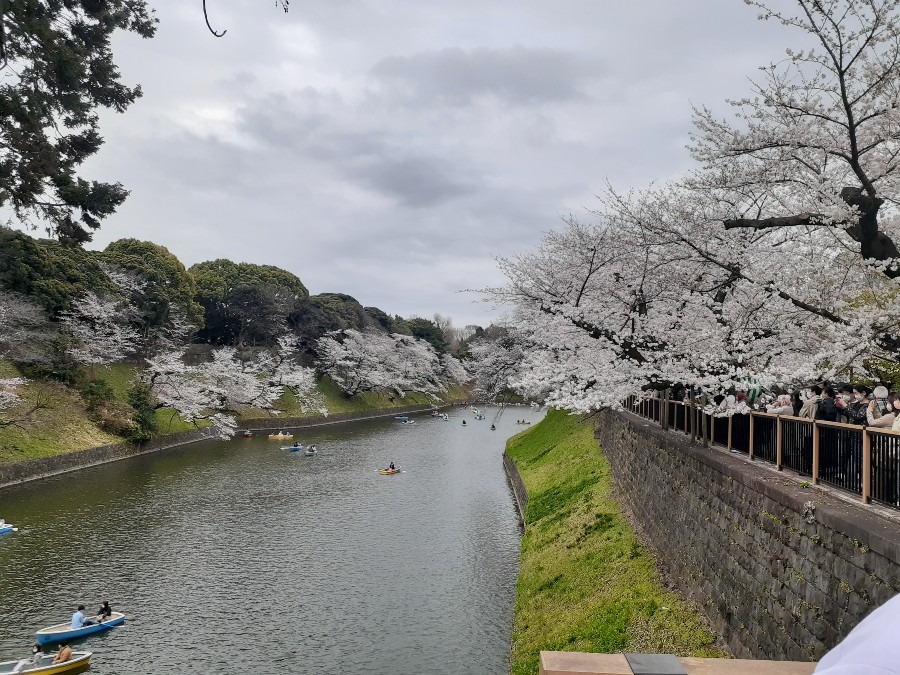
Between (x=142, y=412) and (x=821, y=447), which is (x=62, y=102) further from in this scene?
(x=142, y=412)

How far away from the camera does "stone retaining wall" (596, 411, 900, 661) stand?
5621mm

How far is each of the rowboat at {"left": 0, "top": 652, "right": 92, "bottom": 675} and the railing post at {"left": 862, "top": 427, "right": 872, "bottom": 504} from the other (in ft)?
43.0

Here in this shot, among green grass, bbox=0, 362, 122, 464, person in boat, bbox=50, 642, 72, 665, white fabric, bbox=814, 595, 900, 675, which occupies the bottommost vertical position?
person in boat, bbox=50, 642, 72, 665

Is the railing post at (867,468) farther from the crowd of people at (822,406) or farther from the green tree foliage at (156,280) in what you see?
the green tree foliage at (156,280)

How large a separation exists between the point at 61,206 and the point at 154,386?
3041 cm

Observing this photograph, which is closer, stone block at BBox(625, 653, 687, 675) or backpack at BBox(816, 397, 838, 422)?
stone block at BBox(625, 653, 687, 675)

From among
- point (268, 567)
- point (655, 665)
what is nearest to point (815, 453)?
point (655, 665)

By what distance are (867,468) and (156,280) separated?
44.8 m

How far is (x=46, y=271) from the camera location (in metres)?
34.8

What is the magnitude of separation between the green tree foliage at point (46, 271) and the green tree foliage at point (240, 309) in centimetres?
1386

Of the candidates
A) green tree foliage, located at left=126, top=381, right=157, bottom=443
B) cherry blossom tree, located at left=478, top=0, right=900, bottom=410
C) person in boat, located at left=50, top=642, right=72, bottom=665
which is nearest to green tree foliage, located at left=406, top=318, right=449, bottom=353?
green tree foliage, located at left=126, top=381, right=157, bottom=443

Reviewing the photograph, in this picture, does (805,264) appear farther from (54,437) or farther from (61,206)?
(54,437)

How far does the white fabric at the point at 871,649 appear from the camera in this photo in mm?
1080

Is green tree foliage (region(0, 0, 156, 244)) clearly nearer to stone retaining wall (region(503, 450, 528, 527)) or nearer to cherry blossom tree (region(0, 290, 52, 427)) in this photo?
stone retaining wall (region(503, 450, 528, 527))
